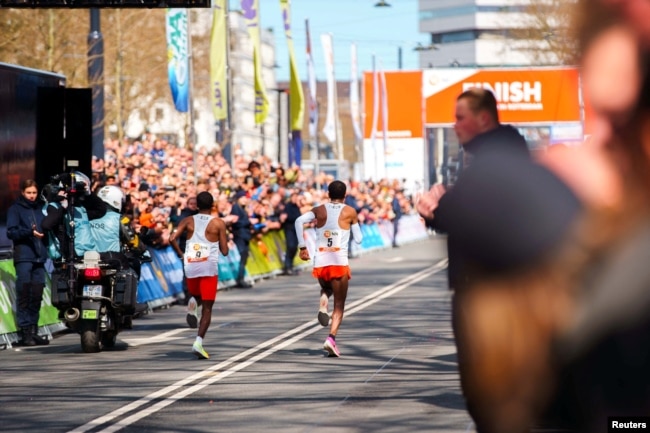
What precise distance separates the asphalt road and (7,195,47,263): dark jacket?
117cm

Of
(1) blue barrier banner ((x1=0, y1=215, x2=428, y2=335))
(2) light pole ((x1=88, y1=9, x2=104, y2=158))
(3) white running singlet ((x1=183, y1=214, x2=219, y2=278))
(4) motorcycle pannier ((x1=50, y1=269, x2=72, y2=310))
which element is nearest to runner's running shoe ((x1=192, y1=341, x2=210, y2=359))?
(3) white running singlet ((x1=183, y1=214, x2=219, y2=278))

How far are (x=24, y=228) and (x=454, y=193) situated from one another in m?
15.6

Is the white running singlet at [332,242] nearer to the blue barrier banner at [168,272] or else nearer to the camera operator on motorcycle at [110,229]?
the blue barrier banner at [168,272]

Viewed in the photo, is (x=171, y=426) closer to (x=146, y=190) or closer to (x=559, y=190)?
(x=559, y=190)

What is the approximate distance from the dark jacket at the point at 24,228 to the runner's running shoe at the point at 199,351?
346 cm

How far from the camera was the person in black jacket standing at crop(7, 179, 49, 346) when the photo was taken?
17.8m

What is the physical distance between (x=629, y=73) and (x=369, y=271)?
34.0 meters

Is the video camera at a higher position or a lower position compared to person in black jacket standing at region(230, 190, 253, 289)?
higher

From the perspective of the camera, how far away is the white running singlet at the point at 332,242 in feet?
53.5

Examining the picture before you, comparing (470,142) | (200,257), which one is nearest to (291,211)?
(200,257)

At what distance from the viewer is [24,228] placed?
18078 millimetres

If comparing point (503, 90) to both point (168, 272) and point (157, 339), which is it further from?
point (157, 339)

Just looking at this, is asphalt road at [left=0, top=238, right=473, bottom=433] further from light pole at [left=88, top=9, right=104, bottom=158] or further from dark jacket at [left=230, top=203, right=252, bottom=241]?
dark jacket at [left=230, top=203, right=252, bottom=241]

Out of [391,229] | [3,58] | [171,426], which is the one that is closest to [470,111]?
[171,426]
